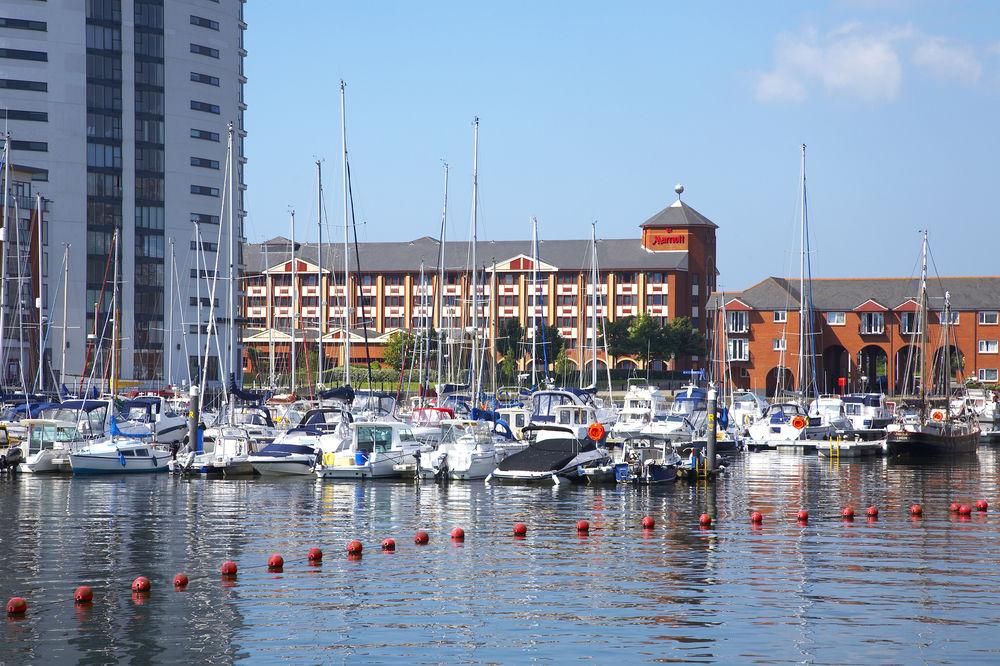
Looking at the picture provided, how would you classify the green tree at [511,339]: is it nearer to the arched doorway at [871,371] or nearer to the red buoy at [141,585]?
the arched doorway at [871,371]

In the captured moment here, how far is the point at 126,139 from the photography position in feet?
431

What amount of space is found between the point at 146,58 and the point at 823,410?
80027 millimetres

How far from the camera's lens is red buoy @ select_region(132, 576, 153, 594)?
86.5 feet

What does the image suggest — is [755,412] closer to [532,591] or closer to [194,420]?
[194,420]

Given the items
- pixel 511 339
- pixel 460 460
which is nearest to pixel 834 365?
pixel 511 339

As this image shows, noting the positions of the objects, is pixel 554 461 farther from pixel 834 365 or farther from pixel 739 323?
pixel 834 365

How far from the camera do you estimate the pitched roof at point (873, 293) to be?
143625 millimetres

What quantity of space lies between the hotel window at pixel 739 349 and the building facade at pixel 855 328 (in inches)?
4.5

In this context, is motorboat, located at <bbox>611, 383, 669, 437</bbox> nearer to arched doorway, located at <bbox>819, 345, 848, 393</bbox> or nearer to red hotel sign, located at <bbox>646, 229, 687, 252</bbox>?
arched doorway, located at <bbox>819, 345, 848, 393</bbox>

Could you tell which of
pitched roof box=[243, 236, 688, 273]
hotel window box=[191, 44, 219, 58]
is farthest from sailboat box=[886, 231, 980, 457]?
pitched roof box=[243, 236, 688, 273]

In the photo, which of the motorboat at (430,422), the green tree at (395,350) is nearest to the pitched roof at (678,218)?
the green tree at (395,350)

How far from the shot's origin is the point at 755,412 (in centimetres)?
9206

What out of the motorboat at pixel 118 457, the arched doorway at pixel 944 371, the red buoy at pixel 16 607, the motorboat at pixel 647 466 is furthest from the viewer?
the arched doorway at pixel 944 371

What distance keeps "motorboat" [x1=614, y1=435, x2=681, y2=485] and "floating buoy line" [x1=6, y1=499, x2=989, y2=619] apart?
30.6 feet
